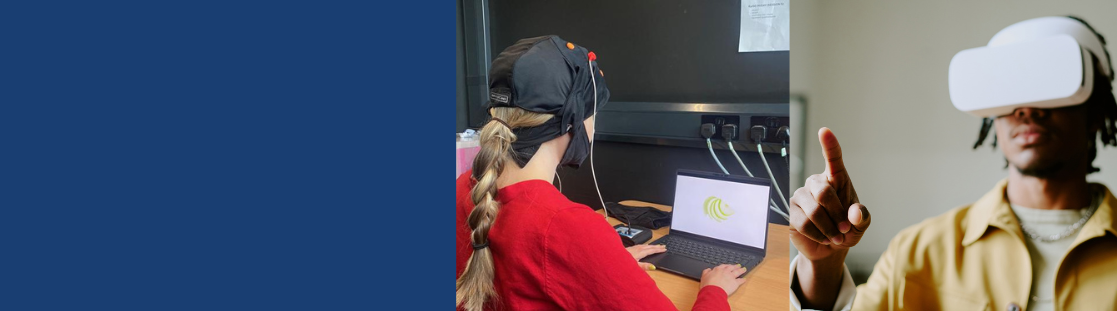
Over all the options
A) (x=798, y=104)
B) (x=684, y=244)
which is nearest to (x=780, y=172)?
(x=798, y=104)

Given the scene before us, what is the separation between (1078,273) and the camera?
2.75 ft

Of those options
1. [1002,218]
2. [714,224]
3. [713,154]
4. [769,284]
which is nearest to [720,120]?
[713,154]

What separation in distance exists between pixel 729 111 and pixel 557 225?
1.17ft

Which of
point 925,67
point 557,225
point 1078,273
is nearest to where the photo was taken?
point 1078,273

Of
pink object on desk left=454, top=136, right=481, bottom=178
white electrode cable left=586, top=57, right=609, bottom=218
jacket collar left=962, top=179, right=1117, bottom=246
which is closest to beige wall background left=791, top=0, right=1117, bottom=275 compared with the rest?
jacket collar left=962, top=179, right=1117, bottom=246

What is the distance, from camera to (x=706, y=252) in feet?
3.71

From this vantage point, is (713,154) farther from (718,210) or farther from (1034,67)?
(1034,67)

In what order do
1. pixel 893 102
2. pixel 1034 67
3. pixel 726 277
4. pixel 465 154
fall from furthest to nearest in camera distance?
pixel 465 154, pixel 726 277, pixel 893 102, pixel 1034 67

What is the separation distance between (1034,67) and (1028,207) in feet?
0.61

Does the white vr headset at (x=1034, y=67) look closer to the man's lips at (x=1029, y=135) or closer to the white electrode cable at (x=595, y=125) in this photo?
the man's lips at (x=1029, y=135)

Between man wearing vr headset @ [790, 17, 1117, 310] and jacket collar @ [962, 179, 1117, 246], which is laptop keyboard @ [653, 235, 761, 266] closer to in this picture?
man wearing vr headset @ [790, 17, 1117, 310]

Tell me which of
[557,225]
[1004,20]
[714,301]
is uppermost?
[1004,20]

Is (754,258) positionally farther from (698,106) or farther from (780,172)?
(698,106)

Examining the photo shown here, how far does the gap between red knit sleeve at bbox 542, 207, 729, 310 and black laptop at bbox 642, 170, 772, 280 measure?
60 mm
